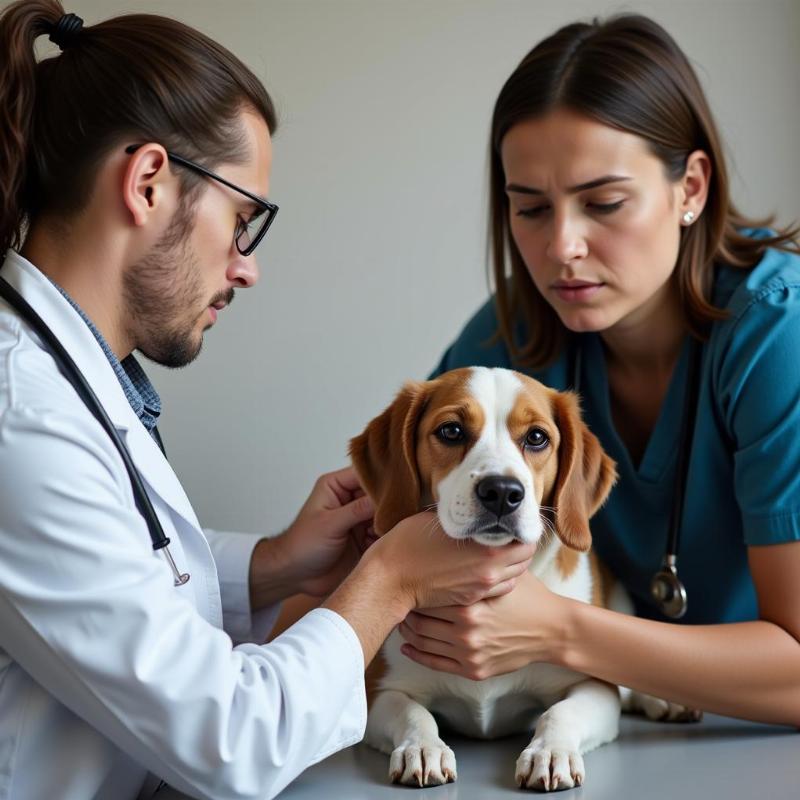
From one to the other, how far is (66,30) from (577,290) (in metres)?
0.94

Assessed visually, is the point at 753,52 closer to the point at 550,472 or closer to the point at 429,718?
the point at 550,472

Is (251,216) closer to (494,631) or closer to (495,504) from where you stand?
(495,504)

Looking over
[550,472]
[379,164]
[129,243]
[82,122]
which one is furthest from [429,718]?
[379,164]

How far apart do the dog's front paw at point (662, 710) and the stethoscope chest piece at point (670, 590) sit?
0.15 meters

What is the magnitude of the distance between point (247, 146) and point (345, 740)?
87cm

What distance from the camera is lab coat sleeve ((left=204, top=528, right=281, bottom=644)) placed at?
78.6 inches

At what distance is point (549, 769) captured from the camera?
4.74 ft

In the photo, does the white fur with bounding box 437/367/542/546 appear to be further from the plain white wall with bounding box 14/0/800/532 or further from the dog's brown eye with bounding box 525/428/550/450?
the plain white wall with bounding box 14/0/800/532

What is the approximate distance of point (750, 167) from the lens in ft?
8.73

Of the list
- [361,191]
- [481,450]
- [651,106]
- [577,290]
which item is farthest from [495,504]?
[361,191]

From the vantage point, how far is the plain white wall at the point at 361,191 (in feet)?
8.70

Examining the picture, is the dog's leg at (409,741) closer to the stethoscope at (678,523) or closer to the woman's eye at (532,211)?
the stethoscope at (678,523)

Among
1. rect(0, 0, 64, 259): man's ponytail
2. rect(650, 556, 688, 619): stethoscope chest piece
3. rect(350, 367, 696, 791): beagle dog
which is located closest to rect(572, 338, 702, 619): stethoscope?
rect(650, 556, 688, 619): stethoscope chest piece

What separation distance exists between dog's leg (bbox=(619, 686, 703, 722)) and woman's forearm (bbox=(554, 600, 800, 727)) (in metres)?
0.12
